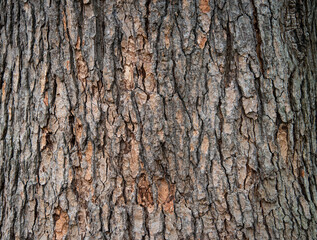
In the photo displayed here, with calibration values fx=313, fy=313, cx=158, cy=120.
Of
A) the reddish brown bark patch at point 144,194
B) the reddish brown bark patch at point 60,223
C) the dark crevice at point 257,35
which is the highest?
the dark crevice at point 257,35

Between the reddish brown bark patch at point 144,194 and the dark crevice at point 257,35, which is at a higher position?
the dark crevice at point 257,35

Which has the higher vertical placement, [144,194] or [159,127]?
[159,127]

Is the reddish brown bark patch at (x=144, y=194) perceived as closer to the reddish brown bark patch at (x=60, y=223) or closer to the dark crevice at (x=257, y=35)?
the reddish brown bark patch at (x=60, y=223)

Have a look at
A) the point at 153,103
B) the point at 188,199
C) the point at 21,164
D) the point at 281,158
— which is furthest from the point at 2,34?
the point at 281,158

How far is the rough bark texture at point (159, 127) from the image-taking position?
67.4 inches

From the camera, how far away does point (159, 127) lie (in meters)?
1.71

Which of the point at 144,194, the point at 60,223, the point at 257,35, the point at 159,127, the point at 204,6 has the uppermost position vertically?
the point at 204,6

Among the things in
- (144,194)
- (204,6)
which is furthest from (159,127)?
(204,6)

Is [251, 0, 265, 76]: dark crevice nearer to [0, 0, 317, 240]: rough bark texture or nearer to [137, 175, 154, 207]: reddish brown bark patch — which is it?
[0, 0, 317, 240]: rough bark texture

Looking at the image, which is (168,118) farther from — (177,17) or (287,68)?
(287,68)

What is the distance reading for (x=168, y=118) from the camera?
5.65 feet

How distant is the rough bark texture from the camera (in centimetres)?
171

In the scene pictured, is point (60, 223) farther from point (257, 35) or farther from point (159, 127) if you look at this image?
point (257, 35)

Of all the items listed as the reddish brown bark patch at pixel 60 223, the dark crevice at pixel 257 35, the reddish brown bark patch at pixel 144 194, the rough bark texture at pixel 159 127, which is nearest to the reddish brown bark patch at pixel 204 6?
the rough bark texture at pixel 159 127
